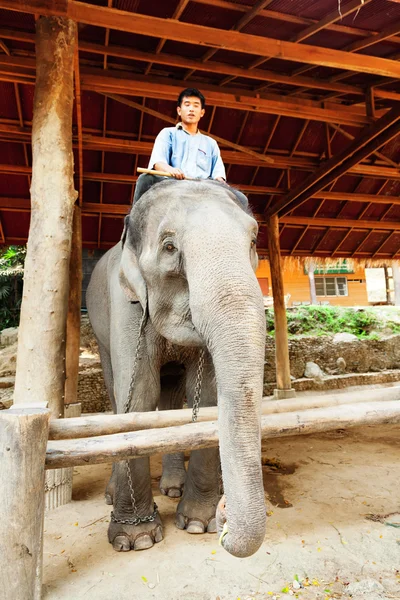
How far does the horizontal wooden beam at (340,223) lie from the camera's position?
28.4 ft

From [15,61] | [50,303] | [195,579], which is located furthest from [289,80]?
[195,579]

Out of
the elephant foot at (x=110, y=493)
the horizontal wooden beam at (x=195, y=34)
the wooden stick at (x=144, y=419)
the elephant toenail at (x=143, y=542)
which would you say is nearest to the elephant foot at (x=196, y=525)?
the elephant toenail at (x=143, y=542)

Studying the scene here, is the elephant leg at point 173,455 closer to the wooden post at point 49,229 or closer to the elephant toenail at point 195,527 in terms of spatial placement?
the elephant toenail at point 195,527

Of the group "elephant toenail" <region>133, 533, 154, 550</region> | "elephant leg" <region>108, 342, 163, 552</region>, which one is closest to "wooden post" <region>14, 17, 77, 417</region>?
"elephant leg" <region>108, 342, 163, 552</region>

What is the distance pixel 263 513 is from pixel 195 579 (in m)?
1.20

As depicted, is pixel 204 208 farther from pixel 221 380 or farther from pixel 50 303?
pixel 50 303

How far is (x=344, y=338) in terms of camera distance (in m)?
11.6

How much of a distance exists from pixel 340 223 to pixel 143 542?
299 inches

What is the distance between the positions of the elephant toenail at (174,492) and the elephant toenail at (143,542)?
926 millimetres

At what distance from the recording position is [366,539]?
9.57 feet

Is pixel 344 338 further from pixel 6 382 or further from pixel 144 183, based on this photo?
pixel 144 183

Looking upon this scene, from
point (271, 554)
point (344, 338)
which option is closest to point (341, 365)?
point (344, 338)

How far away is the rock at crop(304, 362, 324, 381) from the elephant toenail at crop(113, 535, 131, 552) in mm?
8430

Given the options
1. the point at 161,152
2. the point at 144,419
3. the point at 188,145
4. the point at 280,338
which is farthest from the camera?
the point at 280,338
